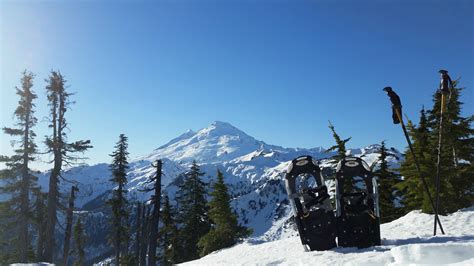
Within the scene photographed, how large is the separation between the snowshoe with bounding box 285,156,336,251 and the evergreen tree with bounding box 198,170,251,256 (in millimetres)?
14825

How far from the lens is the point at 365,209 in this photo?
11.5 metres

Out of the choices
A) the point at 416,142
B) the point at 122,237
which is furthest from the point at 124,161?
the point at 416,142

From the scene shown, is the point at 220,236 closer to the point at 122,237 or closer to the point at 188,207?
the point at 188,207

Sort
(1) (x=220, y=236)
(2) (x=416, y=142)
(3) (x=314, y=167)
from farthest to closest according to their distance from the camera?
(1) (x=220, y=236) → (2) (x=416, y=142) → (3) (x=314, y=167)

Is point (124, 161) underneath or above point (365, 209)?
above

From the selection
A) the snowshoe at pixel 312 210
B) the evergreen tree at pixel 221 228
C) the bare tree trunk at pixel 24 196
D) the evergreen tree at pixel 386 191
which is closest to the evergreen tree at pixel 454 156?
the evergreen tree at pixel 386 191

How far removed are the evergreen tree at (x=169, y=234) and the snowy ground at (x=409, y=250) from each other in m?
20.9

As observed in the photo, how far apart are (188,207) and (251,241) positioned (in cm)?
1390

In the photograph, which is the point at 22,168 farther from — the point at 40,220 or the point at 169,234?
the point at 169,234

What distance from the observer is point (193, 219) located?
3353 centimetres

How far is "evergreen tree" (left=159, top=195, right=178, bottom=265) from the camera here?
3372cm

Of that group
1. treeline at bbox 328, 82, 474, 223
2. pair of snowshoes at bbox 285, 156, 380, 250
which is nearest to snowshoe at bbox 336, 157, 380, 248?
pair of snowshoes at bbox 285, 156, 380, 250

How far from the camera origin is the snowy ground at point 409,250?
6.63m

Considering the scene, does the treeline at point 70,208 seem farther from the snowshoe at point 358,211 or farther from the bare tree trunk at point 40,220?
the snowshoe at point 358,211
